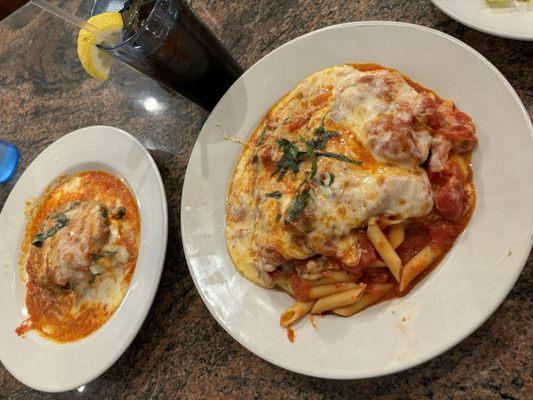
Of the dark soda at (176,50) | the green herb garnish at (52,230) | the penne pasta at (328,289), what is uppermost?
the dark soda at (176,50)

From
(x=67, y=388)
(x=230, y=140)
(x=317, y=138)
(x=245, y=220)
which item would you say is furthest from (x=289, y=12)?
(x=67, y=388)

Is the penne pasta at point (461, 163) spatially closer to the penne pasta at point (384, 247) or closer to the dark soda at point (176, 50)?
the penne pasta at point (384, 247)

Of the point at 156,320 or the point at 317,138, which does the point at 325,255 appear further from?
the point at 156,320

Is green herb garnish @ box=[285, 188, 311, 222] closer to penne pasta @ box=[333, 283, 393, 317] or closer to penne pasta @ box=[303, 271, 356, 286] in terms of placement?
penne pasta @ box=[303, 271, 356, 286]

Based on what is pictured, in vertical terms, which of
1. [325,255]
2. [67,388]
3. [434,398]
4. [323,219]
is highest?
[323,219]

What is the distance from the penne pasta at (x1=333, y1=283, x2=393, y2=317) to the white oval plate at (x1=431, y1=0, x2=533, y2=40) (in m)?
1.02

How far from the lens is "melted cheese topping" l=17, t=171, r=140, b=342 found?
7.41 feet

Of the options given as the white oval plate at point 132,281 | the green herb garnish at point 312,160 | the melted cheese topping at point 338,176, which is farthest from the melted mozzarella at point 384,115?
the white oval plate at point 132,281

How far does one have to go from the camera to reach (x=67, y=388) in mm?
2074

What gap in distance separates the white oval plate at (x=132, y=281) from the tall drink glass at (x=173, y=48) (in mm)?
423

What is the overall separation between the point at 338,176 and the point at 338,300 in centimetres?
45

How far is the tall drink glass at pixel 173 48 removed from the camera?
6.35ft

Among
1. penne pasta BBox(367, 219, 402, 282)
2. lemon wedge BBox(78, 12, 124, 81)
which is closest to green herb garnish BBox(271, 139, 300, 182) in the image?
penne pasta BBox(367, 219, 402, 282)

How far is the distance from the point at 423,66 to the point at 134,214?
1544 mm
